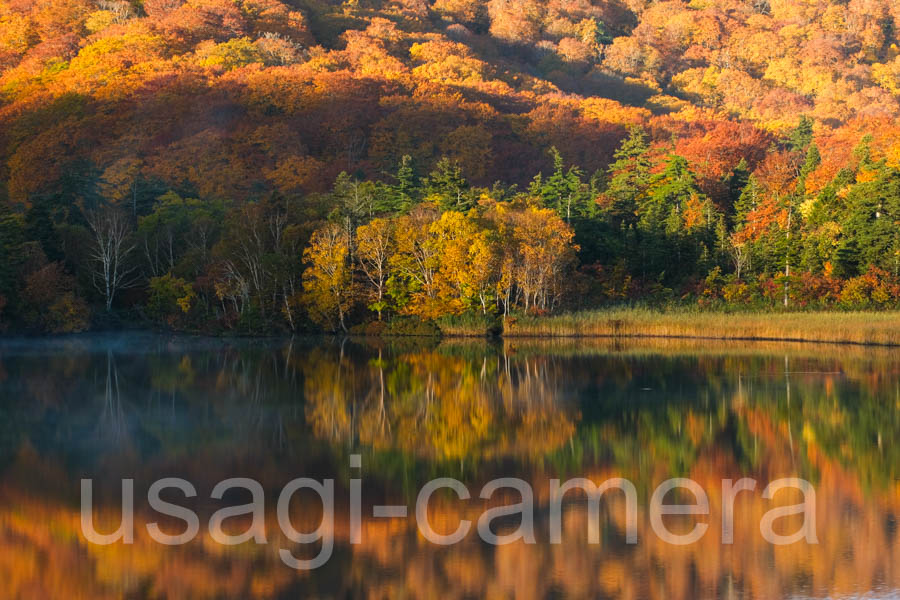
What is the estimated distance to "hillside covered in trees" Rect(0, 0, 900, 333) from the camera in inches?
1583

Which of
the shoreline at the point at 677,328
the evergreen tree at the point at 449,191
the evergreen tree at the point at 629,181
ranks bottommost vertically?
the shoreline at the point at 677,328

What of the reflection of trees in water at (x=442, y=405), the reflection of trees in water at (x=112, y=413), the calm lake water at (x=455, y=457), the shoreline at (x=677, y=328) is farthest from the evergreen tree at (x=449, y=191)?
the reflection of trees in water at (x=112, y=413)

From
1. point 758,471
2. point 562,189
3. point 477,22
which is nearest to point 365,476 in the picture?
point 758,471

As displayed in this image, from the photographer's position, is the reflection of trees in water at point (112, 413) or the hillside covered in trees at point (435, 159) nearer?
the reflection of trees in water at point (112, 413)

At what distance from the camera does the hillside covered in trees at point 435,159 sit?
132 ft

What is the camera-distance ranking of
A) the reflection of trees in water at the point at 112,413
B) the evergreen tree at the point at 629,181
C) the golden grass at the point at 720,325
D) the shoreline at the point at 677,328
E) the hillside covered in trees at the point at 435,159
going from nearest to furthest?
the reflection of trees in water at the point at 112,413 < the golden grass at the point at 720,325 < the shoreline at the point at 677,328 < the hillside covered in trees at the point at 435,159 < the evergreen tree at the point at 629,181

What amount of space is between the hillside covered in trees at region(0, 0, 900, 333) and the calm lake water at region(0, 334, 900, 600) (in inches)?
407

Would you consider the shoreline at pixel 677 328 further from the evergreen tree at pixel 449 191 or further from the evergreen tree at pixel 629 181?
the evergreen tree at pixel 629 181

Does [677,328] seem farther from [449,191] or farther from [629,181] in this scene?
[629,181]

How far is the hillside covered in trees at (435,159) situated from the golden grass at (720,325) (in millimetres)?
1407

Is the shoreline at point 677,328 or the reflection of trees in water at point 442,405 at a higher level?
the reflection of trees in water at point 442,405

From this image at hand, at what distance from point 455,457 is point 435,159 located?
47335mm

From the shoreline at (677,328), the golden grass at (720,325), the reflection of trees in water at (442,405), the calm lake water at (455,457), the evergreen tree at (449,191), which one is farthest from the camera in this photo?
the evergreen tree at (449,191)

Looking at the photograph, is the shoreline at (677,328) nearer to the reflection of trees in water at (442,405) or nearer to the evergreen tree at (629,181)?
the reflection of trees in water at (442,405)
